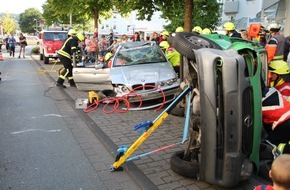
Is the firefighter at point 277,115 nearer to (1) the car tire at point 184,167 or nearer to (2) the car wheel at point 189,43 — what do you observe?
(2) the car wheel at point 189,43

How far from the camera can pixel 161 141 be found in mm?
5113

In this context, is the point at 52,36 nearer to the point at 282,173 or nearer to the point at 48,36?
the point at 48,36

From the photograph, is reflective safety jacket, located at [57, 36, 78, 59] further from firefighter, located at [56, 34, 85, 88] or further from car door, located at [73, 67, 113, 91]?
car door, located at [73, 67, 113, 91]

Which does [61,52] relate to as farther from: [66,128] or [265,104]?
[265,104]

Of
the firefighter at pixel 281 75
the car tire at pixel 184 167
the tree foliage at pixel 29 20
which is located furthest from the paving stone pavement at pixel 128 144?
the tree foliage at pixel 29 20

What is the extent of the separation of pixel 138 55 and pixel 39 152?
467 cm

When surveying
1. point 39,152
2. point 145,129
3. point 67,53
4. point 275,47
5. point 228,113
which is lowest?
point 39,152

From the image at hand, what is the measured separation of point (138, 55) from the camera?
8.63 meters

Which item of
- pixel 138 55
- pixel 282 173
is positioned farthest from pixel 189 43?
pixel 138 55

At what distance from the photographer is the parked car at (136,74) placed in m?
7.24

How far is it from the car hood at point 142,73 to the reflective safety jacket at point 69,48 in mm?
2814

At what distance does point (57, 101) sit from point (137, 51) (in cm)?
264

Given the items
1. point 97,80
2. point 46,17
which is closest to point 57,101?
point 97,80

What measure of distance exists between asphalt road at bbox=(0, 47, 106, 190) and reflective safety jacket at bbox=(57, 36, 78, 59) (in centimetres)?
275
